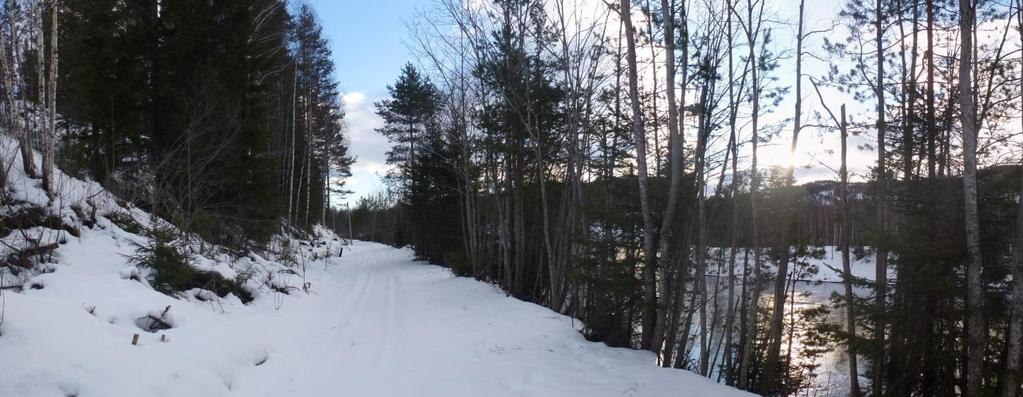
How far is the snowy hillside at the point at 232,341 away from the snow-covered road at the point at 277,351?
0.02 metres

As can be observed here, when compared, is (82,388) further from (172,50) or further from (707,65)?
(172,50)

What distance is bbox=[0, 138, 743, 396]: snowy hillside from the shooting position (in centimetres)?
392

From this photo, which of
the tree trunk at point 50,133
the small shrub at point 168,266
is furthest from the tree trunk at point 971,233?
the tree trunk at point 50,133

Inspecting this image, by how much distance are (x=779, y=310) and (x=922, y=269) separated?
11.0 feet

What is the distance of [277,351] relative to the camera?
6.47 meters

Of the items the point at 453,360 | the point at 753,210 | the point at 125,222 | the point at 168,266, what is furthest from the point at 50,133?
the point at 753,210

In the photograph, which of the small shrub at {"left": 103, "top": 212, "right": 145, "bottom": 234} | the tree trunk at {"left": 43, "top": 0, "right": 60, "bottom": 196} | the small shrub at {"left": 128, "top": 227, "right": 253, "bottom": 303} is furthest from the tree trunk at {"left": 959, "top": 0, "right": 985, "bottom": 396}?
the tree trunk at {"left": 43, "top": 0, "right": 60, "bottom": 196}

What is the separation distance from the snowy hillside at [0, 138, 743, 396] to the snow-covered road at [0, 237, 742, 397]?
0.02 m

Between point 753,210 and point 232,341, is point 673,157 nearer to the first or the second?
point 753,210

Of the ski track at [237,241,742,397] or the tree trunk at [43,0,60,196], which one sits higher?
the tree trunk at [43,0,60,196]

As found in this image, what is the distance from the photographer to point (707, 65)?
27.6 feet

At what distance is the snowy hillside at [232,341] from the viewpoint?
3.92 meters

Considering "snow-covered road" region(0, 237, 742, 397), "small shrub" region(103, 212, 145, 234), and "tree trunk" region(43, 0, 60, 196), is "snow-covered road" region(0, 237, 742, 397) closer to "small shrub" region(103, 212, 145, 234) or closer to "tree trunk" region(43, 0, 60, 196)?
"small shrub" region(103, 212, 145, 234)

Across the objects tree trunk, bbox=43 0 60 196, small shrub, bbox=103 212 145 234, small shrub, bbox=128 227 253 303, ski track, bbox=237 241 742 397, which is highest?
tree trunk, bbox=43 0 60 196
